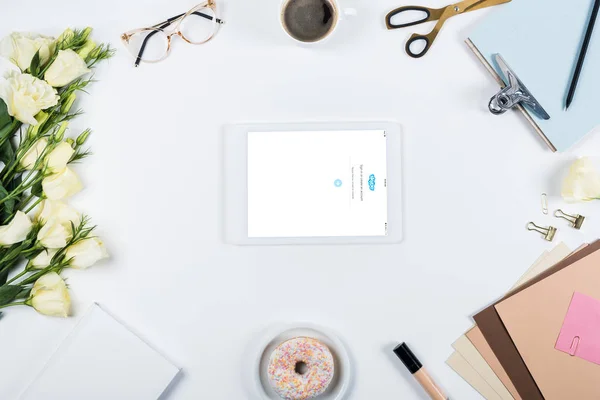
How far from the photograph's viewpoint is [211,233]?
29.0 inches

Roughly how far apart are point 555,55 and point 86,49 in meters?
0.67

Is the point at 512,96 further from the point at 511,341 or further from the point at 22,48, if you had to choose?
the point at 22,48

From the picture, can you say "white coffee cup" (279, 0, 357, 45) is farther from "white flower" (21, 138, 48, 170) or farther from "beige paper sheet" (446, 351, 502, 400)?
"beige paper sheet" (446, 351, 502, 400)

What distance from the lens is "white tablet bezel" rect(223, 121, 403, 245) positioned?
2.38ft

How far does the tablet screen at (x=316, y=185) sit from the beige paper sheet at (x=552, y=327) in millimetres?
230

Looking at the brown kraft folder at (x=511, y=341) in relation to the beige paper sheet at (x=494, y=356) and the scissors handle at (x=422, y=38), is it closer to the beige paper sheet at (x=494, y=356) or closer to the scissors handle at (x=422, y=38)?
the beige paper sheet at (x=494, y=356)

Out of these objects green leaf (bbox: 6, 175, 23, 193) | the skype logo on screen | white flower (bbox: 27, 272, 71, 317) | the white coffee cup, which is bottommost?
white flower (bbox: 27, 272, 71, 317)

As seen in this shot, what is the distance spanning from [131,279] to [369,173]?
0.38 metres

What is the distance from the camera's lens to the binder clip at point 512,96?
2.30ft

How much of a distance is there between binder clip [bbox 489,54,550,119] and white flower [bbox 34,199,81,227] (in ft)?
2.04

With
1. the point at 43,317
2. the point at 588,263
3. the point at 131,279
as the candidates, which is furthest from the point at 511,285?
the point at 43,317

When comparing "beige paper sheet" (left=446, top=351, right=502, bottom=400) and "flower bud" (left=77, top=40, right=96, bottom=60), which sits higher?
"flower bud" (left=77, top=40, right=96, bottom=60)

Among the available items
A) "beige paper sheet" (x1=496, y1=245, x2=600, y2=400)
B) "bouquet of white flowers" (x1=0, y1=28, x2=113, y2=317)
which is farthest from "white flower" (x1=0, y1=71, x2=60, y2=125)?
"beige paper sheet" (x1=496, y1=245, x2=600, y2=400)

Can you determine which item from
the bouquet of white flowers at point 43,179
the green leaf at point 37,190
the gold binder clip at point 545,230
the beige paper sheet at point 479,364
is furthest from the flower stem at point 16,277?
the gold binder clip at point 545,230
